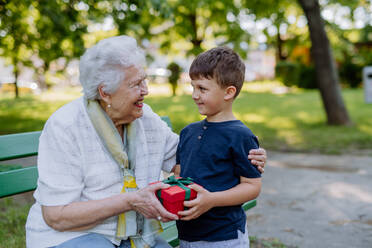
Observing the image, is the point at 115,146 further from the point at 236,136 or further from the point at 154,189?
the point at 236,136

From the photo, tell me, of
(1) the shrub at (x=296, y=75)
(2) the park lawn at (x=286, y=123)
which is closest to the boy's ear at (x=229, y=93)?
(2) the park lawn at (x=286, y=123)

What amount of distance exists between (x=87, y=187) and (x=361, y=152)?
628 centimetres

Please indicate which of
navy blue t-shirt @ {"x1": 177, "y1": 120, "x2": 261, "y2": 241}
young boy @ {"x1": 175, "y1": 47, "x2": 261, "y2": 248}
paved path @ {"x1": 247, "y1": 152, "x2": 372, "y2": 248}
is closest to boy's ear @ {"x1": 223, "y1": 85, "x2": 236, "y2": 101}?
young boy @ {"x1": 175, "y1": 47, "x2": 261, "y2": 248}

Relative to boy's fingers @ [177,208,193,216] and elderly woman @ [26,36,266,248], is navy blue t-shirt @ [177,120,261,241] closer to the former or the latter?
elderly woman @ [26,36,266,248]

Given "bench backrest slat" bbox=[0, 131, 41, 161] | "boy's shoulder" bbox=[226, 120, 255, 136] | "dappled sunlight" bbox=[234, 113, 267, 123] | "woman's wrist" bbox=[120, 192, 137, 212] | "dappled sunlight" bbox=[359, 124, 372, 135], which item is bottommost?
"dappled sunlight" bbox=[234, 113, 267, 123]

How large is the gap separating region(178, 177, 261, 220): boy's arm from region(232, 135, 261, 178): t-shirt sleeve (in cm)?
4

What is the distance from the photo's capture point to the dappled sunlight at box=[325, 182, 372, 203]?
4.44m

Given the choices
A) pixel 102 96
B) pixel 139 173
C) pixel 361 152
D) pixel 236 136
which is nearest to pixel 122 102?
pixel 102 96

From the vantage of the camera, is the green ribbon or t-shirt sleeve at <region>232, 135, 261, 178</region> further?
t-shirt sleeve at <region>232, 135, 261, 178</region>

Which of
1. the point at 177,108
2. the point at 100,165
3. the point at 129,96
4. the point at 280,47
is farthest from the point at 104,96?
the point at 280,47

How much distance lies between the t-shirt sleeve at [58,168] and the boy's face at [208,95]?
63cm

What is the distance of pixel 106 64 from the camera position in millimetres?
1821

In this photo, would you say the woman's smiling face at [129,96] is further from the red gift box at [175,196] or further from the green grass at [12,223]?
the green grass at [12,223]

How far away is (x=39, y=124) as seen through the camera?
955 centimetres
